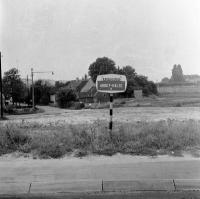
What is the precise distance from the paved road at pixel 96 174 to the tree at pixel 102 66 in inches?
3311

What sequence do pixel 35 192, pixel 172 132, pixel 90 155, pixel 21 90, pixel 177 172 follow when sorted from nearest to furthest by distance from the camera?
pixel 35 192 → pixel 177 172 → pixel 90 155 → pixel 172 132 → pixel 21 90

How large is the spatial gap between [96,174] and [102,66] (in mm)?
86443

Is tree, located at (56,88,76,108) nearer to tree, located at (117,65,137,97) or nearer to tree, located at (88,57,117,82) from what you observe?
tree, located at (117,65,137,97)

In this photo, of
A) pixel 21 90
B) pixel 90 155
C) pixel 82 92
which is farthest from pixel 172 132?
pixel 82 92

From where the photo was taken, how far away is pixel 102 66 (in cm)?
9188

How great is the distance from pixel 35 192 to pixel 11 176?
2.70 feet

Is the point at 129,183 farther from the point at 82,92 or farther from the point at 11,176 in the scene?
the point at 82,92

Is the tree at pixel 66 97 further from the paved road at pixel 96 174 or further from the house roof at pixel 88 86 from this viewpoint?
the paved road at pixel 96 174

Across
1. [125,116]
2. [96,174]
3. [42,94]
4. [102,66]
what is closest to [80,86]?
[102,66]

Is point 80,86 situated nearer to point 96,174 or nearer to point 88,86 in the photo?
point 88,86

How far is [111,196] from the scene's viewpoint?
17.0ft

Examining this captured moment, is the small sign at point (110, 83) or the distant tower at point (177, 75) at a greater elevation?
the distant tower at point (177, 75)

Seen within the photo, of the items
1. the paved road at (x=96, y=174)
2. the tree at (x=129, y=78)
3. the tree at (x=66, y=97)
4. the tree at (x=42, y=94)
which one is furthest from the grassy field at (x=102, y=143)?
the tree at (x=42, y=94)

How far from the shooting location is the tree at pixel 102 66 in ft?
301
